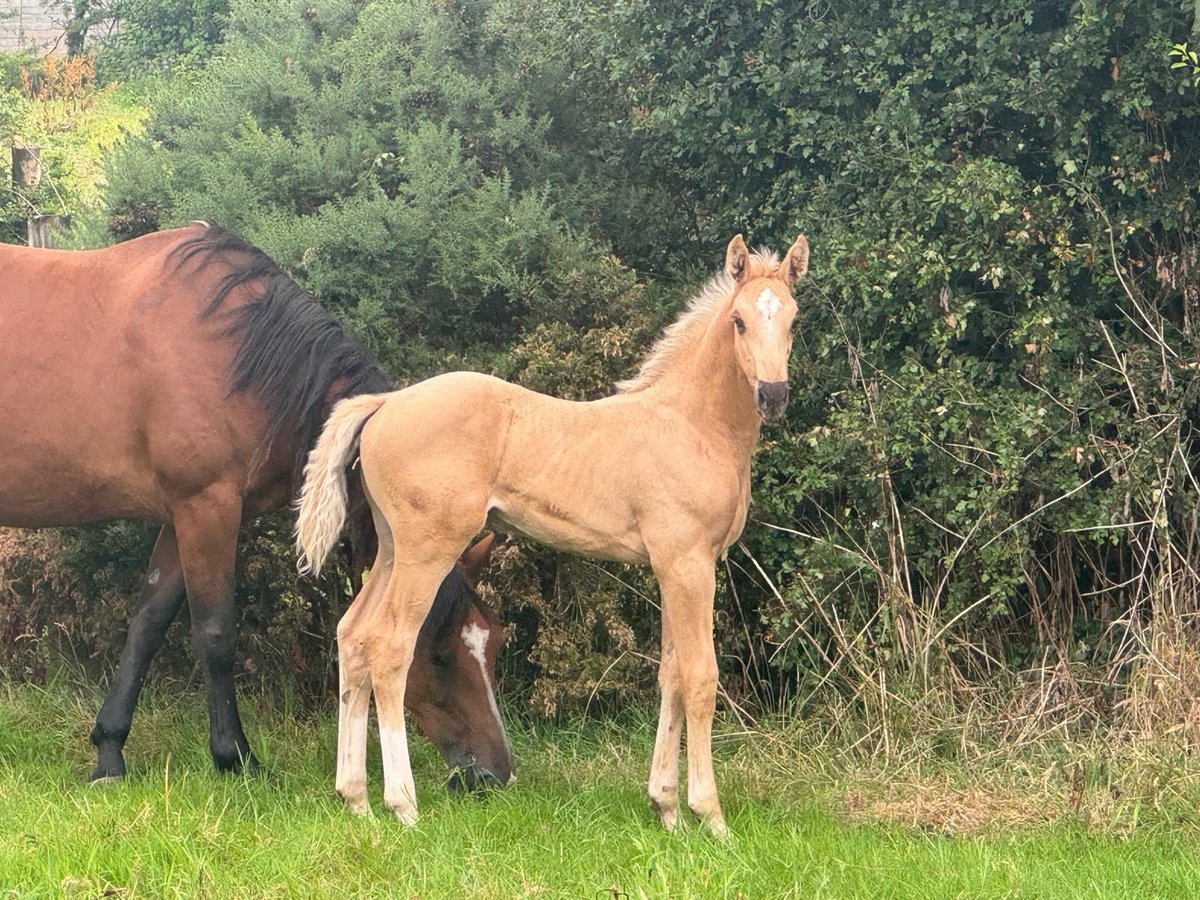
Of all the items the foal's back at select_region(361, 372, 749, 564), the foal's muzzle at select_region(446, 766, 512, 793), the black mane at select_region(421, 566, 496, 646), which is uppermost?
the foal's back at select_region(361, 372, 749, 564)

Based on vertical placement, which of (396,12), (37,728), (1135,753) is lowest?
(37,728)

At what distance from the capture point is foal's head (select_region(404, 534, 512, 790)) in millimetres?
5715

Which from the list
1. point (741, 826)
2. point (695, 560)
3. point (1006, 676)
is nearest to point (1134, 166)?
point (1006, 676)

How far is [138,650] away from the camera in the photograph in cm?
623

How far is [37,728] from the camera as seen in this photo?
6.99 m

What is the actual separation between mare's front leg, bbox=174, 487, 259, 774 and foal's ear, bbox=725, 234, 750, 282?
2.53 m

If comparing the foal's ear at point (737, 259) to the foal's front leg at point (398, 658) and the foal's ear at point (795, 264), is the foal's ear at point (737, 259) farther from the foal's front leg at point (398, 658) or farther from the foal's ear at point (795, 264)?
the foal's front leg at point (398, 658)

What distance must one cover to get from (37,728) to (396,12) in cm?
475

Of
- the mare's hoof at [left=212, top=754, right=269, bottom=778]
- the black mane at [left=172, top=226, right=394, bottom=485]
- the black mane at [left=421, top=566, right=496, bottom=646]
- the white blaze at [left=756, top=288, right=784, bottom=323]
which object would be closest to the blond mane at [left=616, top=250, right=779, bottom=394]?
→ the white blaze at [left=756, top=288, right=784, bottom=323]

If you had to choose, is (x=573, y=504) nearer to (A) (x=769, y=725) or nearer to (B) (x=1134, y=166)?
(A) (x=769, y=725)

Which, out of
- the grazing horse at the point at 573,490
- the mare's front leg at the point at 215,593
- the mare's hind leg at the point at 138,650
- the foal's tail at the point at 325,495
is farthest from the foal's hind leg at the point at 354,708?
the mare's hind leg at the point at 138,650

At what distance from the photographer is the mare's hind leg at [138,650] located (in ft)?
20.0

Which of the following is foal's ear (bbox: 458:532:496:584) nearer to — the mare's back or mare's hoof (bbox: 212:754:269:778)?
the mare's back

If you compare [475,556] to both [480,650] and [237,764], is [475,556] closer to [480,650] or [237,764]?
[480,650]
